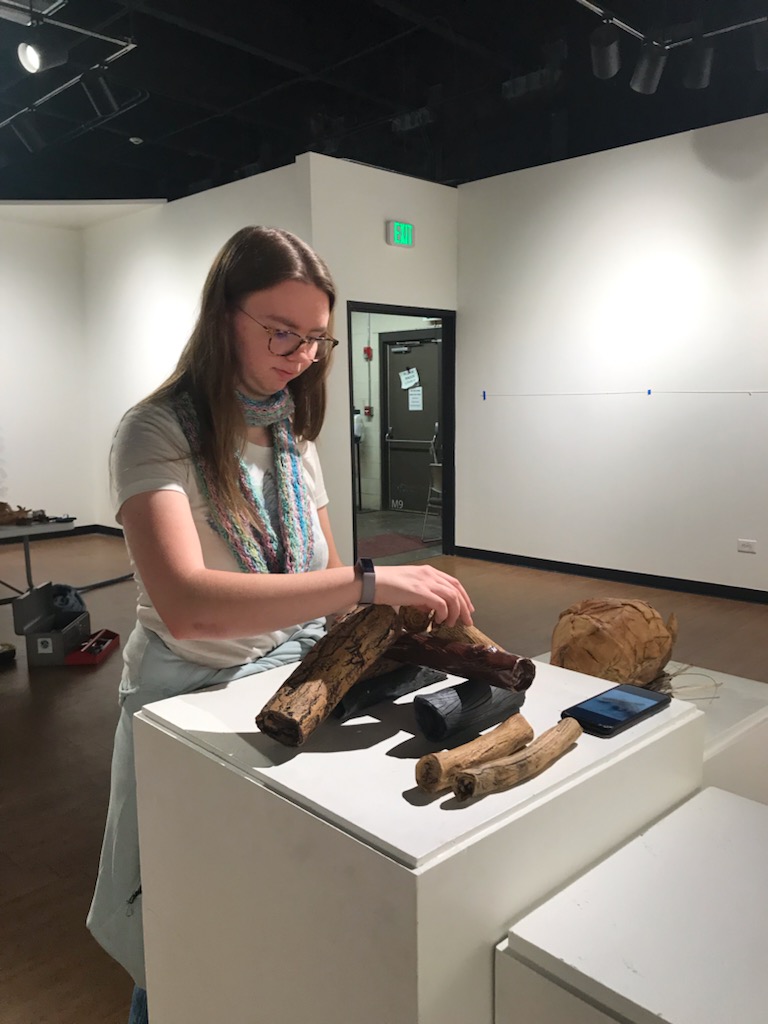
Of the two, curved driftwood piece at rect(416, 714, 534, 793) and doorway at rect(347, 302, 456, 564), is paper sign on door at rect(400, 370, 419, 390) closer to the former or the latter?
doorway at rect(347, 302, 456, 564)

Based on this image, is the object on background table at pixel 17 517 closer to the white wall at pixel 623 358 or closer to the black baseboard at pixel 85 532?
the black baseboard at pixel 85 532

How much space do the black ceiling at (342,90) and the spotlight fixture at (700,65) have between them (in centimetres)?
5

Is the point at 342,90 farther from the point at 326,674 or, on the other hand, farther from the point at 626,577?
the point at 326,674

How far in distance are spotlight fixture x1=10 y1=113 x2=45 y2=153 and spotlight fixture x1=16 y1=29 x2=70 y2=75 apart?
54.1 inches

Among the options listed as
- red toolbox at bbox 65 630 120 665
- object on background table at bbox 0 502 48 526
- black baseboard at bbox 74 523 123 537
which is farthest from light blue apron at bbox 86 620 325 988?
black baseboard at bbox 74 523 123 537

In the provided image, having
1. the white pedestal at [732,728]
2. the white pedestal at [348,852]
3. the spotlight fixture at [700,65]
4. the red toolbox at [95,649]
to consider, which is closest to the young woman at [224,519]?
the white pedestal at [348,852]

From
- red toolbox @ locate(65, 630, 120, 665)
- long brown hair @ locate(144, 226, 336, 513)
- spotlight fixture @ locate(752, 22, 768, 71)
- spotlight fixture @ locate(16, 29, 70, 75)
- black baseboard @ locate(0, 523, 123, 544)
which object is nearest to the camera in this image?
long brown hair @ locate(144, 226, 336, 513)

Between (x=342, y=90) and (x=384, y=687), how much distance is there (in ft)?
22.8

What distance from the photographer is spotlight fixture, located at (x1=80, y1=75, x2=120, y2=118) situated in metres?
6.21

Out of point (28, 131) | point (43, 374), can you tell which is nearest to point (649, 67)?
point (28, 131)

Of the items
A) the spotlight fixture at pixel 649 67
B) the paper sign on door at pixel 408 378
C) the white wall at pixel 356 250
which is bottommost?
the paper sign on door at pixel 408 378

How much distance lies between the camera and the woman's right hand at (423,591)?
3.35 feet

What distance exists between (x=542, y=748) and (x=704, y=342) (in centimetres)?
485

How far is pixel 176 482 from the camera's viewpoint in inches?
44.0
